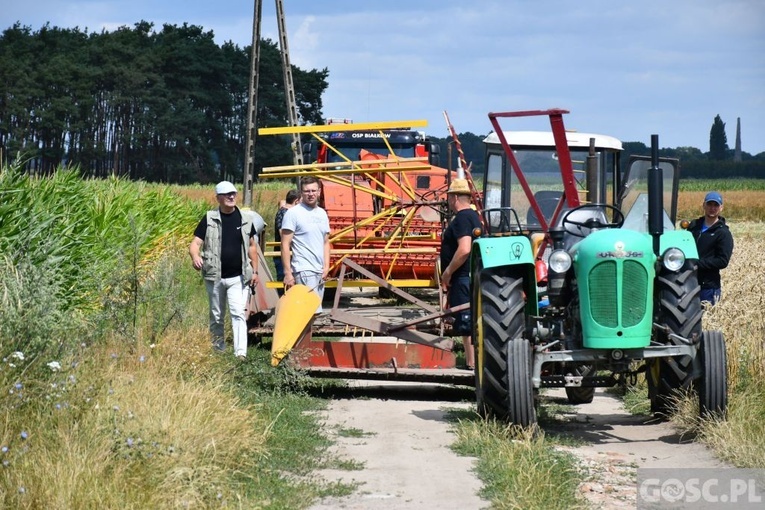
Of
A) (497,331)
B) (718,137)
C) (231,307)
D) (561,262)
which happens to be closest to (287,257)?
(231,307)

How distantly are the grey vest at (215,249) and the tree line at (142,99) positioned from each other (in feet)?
175

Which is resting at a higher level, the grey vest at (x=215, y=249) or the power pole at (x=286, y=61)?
the power pole at (x=286, y=61)

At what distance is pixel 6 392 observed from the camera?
653 centimetres

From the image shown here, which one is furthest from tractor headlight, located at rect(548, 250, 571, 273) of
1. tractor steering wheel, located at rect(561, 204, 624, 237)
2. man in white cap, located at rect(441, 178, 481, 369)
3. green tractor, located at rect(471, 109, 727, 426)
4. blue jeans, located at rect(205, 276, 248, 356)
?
blue jeans, located at rect(205, 276, 248, 356)

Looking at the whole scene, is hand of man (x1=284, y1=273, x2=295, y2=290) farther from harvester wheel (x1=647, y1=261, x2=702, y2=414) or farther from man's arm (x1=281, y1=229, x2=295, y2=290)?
harvester wheel (x1=647, y1=261, x2=702, y2=414)

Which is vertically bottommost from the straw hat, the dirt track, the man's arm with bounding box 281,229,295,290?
the dirt track

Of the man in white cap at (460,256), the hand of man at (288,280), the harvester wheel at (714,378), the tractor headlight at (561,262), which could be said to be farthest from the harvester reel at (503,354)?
the hand of man at (288,280)

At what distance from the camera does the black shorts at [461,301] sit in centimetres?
1021

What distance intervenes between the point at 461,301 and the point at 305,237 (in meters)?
1.68

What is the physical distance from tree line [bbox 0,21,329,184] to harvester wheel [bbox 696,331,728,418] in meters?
57.4

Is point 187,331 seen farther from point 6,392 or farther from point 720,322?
point 720,322

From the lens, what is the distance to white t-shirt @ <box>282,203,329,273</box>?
1112cm

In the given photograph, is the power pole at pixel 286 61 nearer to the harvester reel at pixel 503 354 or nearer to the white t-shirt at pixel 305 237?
the white t-shirt at pixel 305 237

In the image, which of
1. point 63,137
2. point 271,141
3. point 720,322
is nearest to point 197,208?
point 720,322
